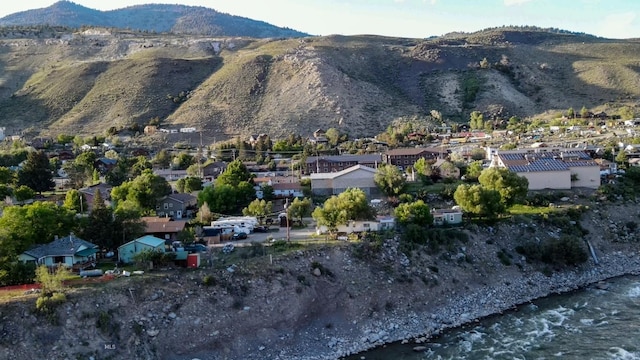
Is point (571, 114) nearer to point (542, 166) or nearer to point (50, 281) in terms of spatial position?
point (542, 166)

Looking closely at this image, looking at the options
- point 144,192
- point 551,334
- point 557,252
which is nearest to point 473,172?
point 557,252

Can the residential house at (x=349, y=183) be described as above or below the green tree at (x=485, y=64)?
below

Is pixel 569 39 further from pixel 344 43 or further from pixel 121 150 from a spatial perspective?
pixel 121 150

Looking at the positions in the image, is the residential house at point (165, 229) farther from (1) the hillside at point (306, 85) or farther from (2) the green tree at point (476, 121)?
(2) the green tree at point (476, 121)

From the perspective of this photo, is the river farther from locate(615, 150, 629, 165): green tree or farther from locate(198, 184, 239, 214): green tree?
locate(615, 150, 629, 165): green tree

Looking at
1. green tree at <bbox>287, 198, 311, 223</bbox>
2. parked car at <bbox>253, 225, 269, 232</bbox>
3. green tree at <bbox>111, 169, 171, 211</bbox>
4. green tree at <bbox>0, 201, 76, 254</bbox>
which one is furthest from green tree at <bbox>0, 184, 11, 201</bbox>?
green tree at <bbox>287, 198, 311, 223</bbox>

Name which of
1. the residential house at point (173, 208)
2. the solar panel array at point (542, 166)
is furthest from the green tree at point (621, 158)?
the residential house at point (173, 208)
